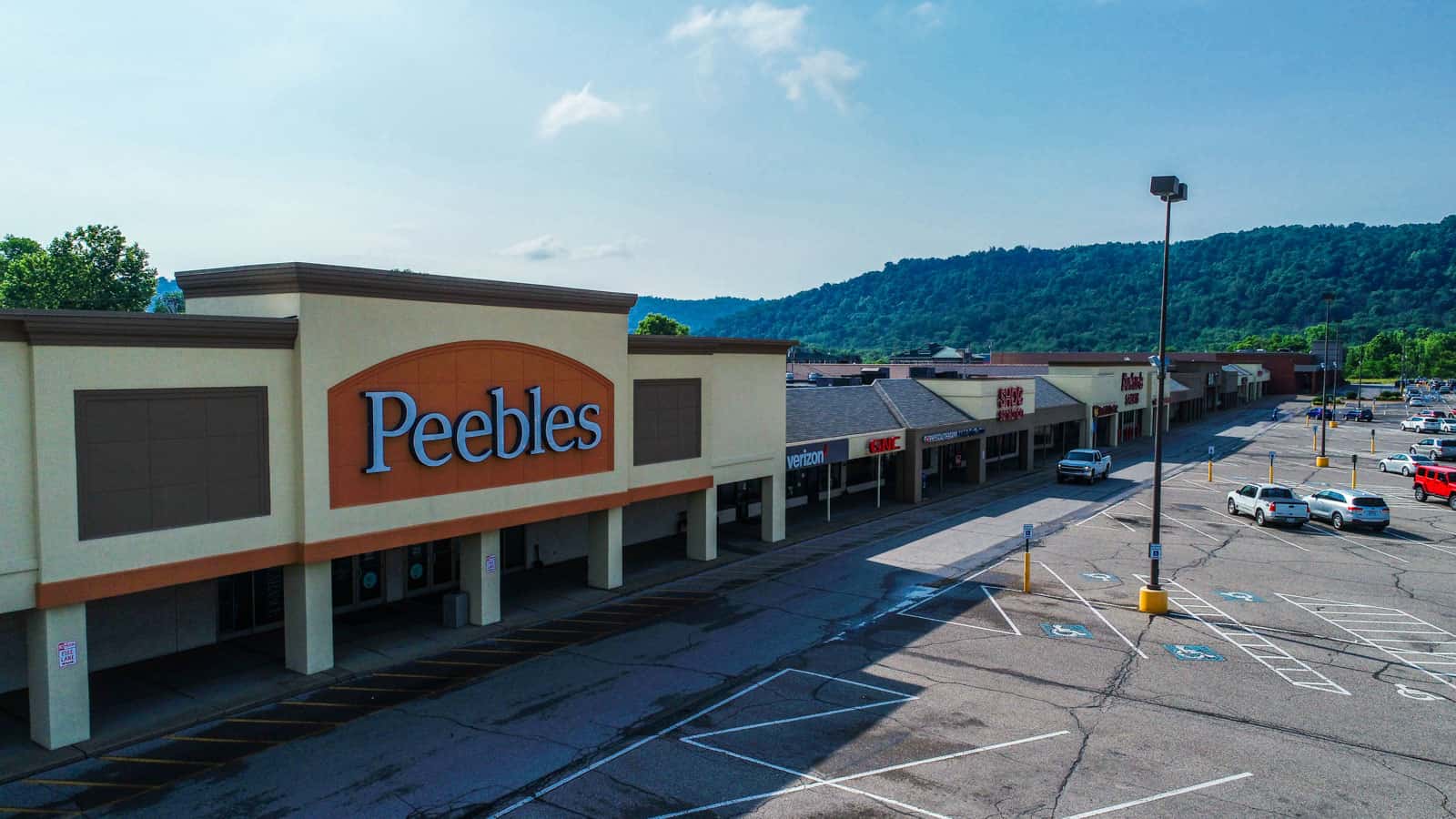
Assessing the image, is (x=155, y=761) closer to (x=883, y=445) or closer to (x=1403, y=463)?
(x=883, y=445)

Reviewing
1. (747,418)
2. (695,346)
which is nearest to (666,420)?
(695,346)

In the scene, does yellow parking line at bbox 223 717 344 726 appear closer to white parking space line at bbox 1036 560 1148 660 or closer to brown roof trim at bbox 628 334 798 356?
brown roof trim at bbox 628 334 798 356

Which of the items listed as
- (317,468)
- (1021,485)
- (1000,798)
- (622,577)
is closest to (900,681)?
(1000,798)

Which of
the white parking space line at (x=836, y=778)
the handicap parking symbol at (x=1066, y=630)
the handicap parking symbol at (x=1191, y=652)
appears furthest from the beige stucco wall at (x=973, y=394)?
the white parking space line at (x=836, y=778)

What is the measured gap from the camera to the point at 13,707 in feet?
56.5

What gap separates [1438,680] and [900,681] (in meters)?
11.6

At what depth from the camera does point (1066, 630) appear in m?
22.4

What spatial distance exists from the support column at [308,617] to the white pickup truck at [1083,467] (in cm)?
4050

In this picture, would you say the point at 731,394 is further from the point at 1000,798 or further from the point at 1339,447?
the point at 1339,447

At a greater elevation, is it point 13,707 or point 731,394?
point 731,394

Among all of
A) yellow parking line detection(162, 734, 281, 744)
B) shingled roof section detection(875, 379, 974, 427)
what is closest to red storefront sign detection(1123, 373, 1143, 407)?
shingled roof section detection(875, 379, 974, 427)

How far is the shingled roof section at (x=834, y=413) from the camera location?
122ft

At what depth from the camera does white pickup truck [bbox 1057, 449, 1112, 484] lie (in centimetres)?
4844

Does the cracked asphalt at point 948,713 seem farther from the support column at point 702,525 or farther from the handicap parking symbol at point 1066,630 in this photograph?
the support column at point 702,525
